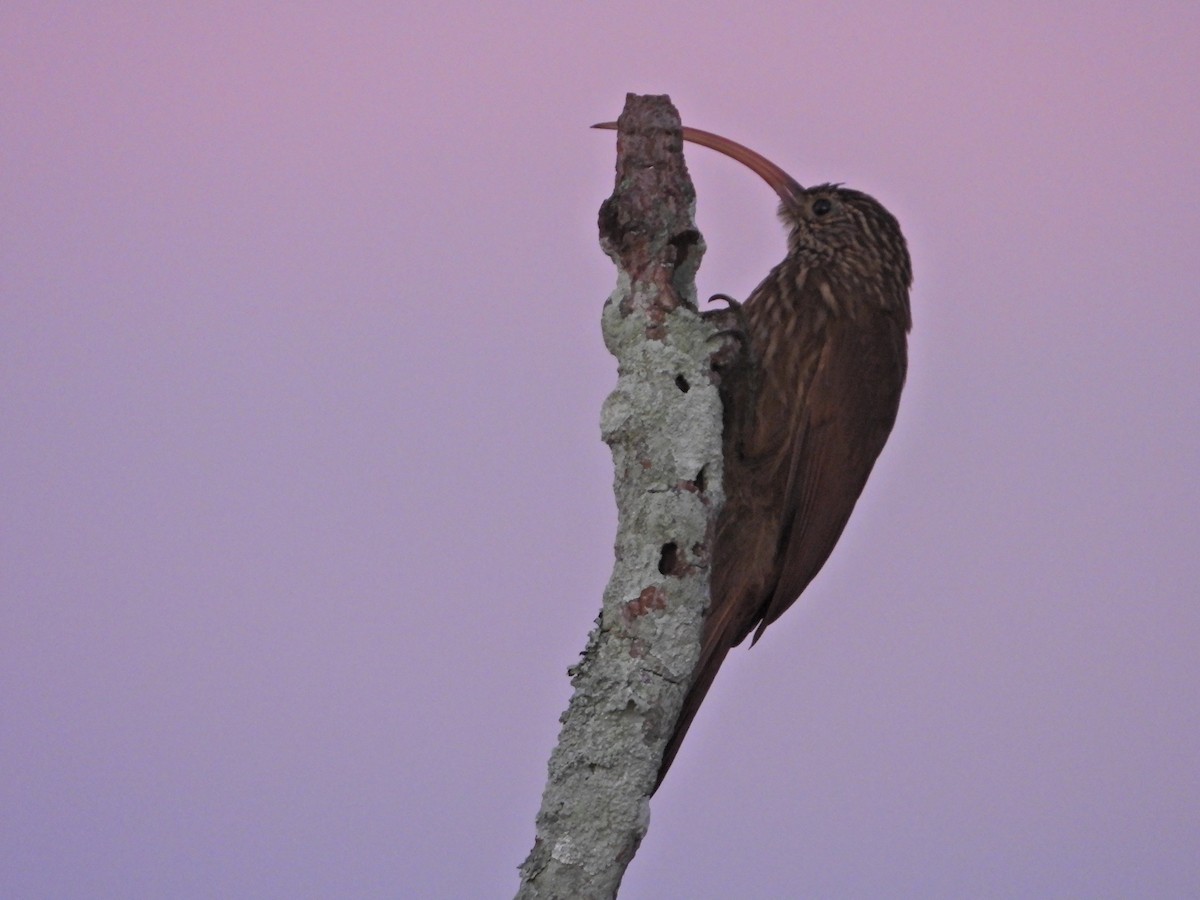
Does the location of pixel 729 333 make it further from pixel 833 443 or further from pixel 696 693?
pixel 696 693

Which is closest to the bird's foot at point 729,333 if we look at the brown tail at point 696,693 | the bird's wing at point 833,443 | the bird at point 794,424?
the bird at point 794,424

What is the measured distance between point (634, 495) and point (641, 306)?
0.33m

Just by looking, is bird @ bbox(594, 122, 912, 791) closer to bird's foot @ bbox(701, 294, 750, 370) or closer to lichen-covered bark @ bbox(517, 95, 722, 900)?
bird's foot @ bbox(701, 294, 750, 370)

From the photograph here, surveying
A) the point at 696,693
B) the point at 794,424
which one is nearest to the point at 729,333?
the point at 794,424

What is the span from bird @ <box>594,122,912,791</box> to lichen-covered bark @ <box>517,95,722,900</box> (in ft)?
0.47

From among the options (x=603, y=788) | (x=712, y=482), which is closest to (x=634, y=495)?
(x=712, y=482)

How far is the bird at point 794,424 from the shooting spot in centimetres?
297

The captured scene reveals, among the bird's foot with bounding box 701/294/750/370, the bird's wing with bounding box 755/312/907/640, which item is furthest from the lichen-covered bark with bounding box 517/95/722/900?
the bird's wing with bounding box 755/312/907/640

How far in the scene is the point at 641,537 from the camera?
2734mm

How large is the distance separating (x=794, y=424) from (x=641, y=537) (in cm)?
43

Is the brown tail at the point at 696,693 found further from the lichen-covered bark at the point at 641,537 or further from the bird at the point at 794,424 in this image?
the lichen-covered bark at the point at 641,537

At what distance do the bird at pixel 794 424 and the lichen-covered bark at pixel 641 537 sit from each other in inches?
5.6

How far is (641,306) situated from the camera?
2.77m

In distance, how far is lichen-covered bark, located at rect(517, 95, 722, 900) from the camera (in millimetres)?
2727
